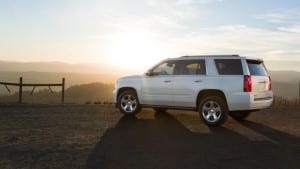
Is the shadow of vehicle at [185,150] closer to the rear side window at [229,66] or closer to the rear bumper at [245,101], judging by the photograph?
the rear bumper at [245,101]

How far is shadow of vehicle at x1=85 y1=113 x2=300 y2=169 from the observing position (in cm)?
911

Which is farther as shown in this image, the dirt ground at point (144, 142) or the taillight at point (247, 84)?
the taillight at point (247, 84)

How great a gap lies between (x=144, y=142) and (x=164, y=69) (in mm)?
4787

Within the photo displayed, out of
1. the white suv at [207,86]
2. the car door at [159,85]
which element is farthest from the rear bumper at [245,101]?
the car door at [159,85]

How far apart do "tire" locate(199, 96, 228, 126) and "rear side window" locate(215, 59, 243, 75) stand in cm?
77

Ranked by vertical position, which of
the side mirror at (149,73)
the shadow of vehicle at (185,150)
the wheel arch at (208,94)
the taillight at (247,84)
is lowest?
the shadow of vehicle at (185,150)

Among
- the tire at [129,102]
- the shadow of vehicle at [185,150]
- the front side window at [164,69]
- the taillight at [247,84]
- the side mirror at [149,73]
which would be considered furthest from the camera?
the tire at [129,102]

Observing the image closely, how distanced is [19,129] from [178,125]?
4.43m

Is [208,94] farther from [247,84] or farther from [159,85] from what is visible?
[159,85]

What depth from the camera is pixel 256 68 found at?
14430 mm

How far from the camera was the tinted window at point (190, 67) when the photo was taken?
14.8 meters

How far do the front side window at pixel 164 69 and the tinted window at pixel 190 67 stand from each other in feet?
0.63

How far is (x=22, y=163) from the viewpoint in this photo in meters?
8.95

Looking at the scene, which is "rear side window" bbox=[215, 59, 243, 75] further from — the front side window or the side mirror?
the side mirror
